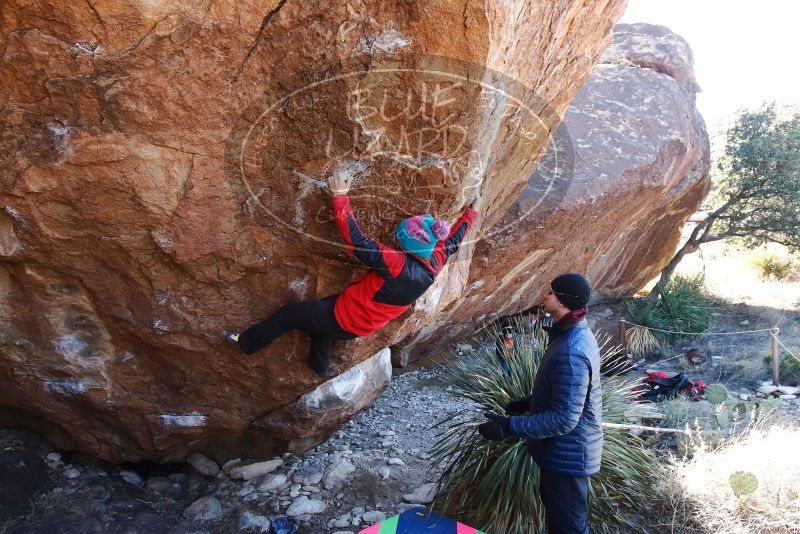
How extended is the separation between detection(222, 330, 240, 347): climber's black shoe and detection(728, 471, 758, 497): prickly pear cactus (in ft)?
11.8

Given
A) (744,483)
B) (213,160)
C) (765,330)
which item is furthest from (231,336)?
(765,330)

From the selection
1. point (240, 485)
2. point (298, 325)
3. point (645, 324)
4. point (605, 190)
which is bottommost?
point (645, 324)

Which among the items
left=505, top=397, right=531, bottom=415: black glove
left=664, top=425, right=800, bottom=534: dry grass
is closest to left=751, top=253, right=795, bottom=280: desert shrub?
left=664, top=425, right=800, bottom=534: dry grass

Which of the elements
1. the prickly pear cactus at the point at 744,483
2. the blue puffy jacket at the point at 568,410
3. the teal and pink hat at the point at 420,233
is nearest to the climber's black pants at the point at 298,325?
the teal and pink hat at the point at 420,233

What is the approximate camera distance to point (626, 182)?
8.28 m

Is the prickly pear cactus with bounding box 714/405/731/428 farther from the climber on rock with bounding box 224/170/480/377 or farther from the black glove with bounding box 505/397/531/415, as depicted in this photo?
the climber on rock with bounding box 224/170/480/377

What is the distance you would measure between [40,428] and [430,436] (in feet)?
11.7

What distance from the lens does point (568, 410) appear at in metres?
3.23

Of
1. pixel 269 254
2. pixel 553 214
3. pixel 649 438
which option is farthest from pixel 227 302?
pixel 553 214

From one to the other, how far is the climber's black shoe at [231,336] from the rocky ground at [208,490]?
4.62ft

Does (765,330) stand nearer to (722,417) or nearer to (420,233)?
(722,417)

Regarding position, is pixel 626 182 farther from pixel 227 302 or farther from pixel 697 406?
Result: pixel 227 302

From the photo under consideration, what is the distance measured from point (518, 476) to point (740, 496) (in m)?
1.63

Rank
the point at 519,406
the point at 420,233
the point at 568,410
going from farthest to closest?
the point at 519,406 < the point at 420,233 < the point at 568,410
